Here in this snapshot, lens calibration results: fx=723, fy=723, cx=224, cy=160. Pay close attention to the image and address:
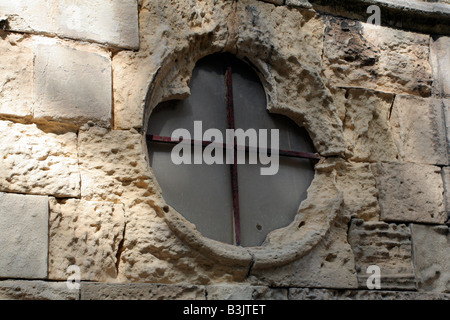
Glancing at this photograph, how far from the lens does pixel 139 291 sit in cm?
346

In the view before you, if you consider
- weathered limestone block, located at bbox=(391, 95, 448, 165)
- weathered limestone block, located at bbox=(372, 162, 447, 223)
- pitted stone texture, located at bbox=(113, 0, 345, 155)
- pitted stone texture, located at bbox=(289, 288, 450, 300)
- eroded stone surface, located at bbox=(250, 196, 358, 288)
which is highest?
pitted stone texture, located at bbox=(113, 0, 345, 155)

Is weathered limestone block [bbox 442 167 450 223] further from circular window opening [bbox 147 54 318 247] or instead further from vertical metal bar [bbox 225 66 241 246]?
vertical metal bar [bbox 225 66 241 246]

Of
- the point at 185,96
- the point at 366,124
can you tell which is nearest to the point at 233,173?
the point at 185,96

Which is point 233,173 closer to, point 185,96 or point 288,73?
point 185,96

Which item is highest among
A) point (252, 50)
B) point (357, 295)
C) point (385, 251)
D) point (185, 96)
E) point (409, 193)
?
point (252, 50)

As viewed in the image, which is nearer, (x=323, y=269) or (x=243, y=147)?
(x=323, y=269)

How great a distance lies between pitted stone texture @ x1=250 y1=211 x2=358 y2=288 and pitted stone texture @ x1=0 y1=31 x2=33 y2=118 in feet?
4.80

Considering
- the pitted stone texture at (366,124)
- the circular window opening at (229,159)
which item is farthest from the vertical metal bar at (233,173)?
the pitted stone texture at (366,124)

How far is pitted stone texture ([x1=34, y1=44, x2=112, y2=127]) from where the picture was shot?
146 inches

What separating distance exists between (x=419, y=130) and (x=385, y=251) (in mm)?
901

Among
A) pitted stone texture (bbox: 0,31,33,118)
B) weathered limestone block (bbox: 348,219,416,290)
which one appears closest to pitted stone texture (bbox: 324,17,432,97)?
weathered limestone block (bbox: 348,219,416,290)

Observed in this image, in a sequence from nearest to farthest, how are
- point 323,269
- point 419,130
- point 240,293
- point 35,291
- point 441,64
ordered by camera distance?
point 35,291, point 240,293, point 323,269, point 419,130, point 441,64
